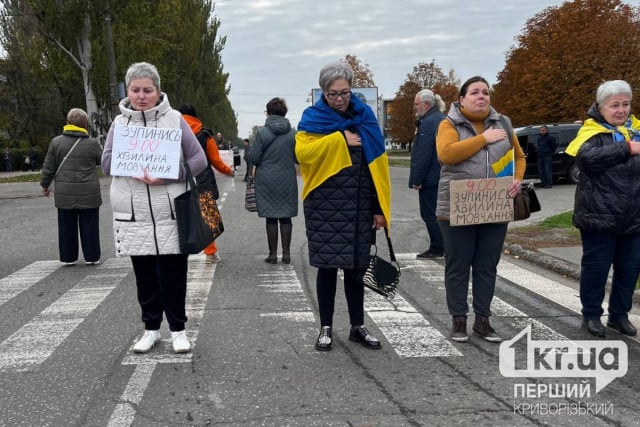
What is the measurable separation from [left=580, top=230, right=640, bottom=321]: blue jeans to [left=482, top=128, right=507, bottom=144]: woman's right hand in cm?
107

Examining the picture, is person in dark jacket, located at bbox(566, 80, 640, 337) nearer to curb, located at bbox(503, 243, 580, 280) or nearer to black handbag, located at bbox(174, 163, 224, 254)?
curb, located at bbox(503, 243, 580, 280)

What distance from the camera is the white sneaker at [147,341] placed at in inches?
→ 167

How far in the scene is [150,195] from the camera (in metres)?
4.08

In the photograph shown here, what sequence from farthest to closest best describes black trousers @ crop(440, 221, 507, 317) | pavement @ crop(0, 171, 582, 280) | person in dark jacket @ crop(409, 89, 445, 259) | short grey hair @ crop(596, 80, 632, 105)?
1. person in dark jacket @ crop(409, 89, 445, 259)
2. pavement @ crop(0, 171, 582, 280)
3. black trousers @ crop(440, 221, 507, 317)
4. short grey hair @ crop(596, 80, 632, 105)

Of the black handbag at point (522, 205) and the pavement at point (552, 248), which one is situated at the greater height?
the black handbag at point (522, 205)

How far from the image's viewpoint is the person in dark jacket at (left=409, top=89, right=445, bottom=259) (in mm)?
7238

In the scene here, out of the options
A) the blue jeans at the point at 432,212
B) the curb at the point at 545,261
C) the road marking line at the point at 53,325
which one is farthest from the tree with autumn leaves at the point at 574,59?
the road marking line at the point at 53,325

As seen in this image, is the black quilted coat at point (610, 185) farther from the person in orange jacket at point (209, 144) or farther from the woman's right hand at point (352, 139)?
the person in orange jacket at point (209, 144)

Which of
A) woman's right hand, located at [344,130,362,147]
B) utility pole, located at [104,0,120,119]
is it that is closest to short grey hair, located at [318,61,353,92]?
woman's right hand, located at [344,130,362,147]

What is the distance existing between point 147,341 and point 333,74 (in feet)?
7.37

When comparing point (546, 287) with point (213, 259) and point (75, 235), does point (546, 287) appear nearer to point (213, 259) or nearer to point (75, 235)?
point (213, 259)

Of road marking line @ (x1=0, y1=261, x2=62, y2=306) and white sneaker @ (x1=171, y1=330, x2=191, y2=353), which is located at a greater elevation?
white sneaker @ (x1=171, y1=330, x2=191, y2=353)

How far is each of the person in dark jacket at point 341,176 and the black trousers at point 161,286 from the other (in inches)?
36.8

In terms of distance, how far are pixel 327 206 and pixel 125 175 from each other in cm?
136
